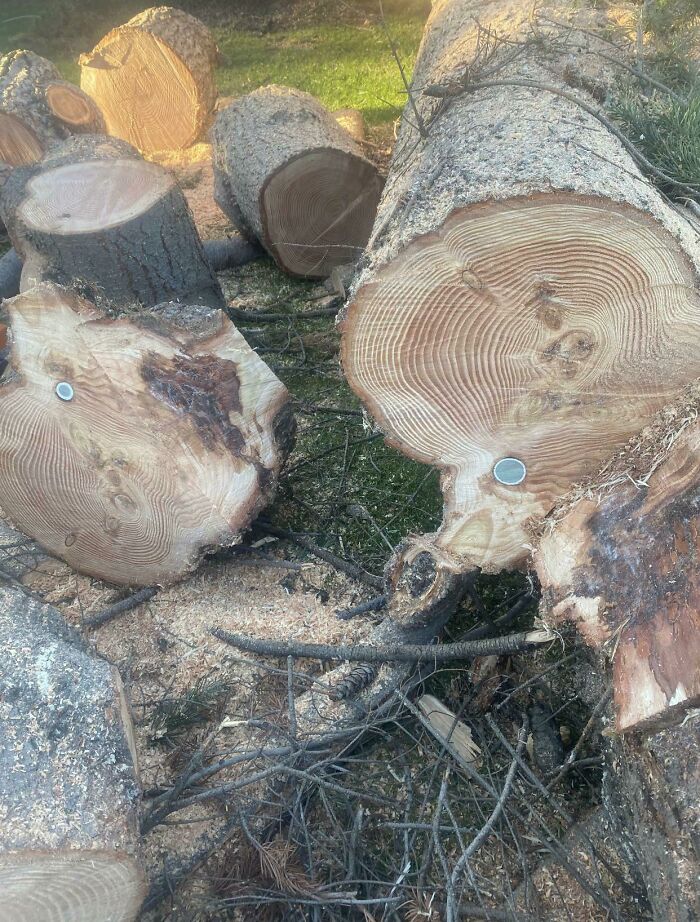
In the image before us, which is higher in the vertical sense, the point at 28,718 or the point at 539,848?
the point at 28,718

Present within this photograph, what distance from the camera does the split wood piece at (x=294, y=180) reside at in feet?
12.3

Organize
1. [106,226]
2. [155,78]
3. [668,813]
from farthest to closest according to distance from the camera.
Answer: [155,78]
[106,226]
[668,813]

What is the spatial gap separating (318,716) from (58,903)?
31.7 inches

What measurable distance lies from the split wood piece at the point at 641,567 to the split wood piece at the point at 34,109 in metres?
4.19

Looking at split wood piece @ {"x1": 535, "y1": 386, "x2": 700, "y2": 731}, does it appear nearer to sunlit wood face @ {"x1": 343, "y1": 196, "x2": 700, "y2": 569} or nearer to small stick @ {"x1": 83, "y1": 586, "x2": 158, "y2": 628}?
sunlit wood face @ {"x1": 343, "y1": 196, "x2": 700, "y2": 569}

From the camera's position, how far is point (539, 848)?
181 centimetres

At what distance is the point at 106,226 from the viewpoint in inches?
112

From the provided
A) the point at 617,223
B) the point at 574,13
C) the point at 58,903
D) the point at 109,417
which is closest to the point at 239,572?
the point at 109,417

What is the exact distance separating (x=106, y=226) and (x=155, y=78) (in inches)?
134

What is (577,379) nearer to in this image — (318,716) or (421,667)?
(421,667)

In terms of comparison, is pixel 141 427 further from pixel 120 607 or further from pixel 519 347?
pixel 519 347

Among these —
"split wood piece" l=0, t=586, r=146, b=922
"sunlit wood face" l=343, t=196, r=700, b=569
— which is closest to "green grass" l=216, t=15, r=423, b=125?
"sunlit wood face" l=343, t=196, r=700, b=569

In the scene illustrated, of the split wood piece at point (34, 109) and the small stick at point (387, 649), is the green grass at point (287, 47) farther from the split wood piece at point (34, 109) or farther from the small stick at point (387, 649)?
the small stick at point (387, 649)

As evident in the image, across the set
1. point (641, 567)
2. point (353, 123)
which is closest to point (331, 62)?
point (353, 123)
